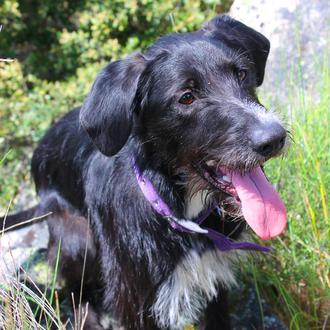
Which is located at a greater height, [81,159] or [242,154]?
[242,154]

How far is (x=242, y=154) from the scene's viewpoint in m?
2.25

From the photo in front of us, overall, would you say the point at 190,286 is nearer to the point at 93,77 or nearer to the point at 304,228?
the point at 304,228

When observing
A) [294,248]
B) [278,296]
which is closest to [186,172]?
[294,248]

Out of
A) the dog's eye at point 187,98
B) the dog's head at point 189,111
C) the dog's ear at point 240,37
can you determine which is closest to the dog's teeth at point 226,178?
the dog's head at point 189,111

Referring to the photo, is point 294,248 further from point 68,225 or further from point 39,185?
point 39,185

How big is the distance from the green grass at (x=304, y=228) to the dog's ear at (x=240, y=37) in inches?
17.1

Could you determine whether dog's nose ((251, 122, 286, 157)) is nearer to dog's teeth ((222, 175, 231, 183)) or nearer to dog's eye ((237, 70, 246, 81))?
dog's teeth ((222, 175, 231, 183))

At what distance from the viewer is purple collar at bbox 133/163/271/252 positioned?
8.39ft

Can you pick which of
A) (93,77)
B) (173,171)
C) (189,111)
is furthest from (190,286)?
(93,77)

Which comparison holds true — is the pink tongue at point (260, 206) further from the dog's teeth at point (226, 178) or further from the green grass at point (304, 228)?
the green grass at point (304, 228)

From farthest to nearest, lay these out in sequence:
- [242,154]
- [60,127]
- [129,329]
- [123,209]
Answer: [60,127] → [129,329] → [123,209] → [242,154]

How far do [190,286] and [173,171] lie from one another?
61cm

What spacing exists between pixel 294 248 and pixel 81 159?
48.9 inches

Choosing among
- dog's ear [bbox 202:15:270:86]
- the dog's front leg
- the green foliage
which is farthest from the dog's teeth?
the green foliage
